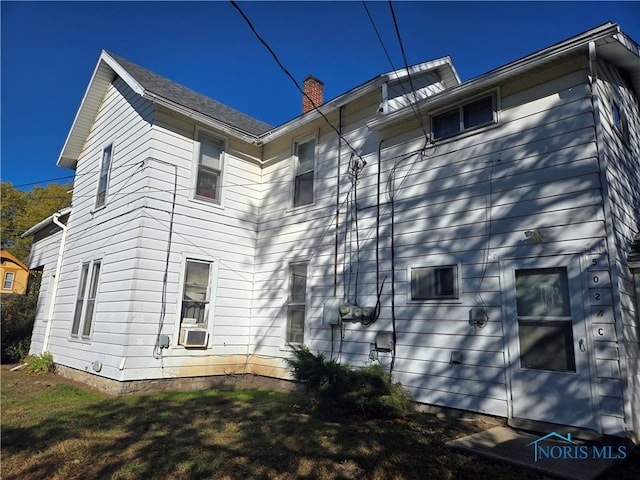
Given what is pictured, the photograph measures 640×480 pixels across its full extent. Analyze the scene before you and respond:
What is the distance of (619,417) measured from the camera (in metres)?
4.46

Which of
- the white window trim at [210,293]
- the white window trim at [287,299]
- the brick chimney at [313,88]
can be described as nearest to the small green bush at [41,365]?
the white window trim at [210,293]

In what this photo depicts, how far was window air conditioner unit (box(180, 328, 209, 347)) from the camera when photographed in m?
8.17

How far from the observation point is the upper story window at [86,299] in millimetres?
9000

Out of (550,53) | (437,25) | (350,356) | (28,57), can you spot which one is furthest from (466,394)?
(28,57)

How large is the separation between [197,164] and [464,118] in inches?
227

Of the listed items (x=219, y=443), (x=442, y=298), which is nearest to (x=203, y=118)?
(x=442, y=298)

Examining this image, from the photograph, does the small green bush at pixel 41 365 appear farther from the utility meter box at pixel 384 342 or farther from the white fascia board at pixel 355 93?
the utility meter box at pixel 384 342

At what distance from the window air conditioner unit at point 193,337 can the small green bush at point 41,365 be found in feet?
14.7

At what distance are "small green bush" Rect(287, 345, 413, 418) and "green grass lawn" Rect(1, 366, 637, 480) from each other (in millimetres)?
172

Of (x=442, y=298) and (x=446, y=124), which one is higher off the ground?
(x=446, y=124)

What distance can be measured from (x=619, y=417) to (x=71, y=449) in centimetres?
608

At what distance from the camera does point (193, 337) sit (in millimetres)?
8250

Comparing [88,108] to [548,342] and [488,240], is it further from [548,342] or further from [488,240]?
[548,342]

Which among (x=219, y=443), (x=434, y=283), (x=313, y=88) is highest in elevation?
(x=313, y=88)
